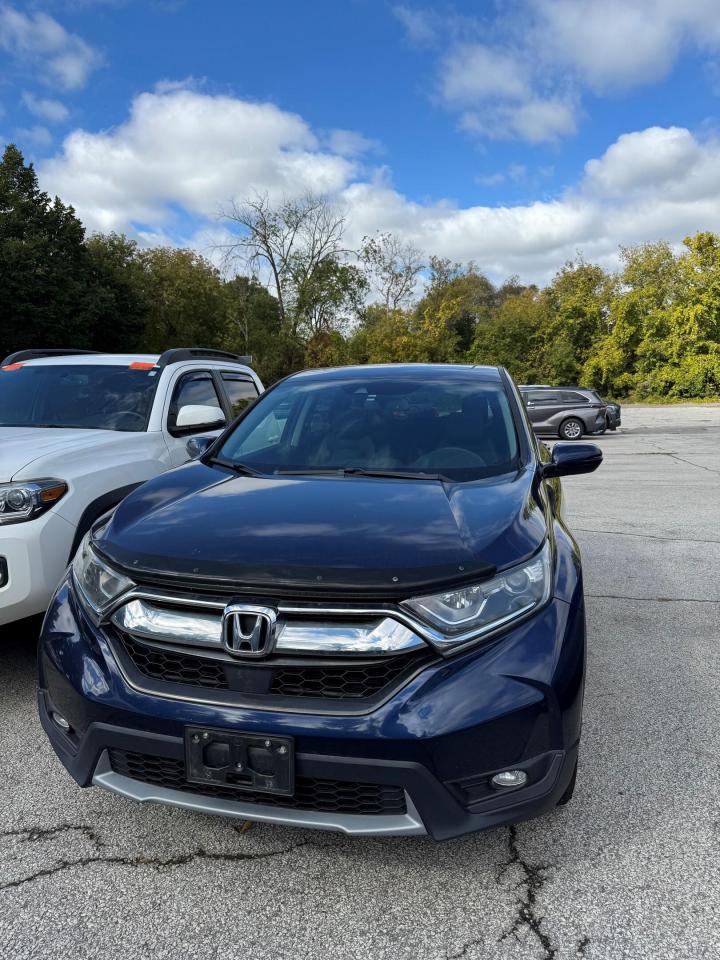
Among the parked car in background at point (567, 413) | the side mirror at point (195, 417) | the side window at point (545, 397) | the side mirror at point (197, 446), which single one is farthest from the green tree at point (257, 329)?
the side mirror at point (197, 446)

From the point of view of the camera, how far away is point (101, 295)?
3597 cm

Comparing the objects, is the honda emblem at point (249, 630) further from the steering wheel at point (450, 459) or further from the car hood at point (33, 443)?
the car hood at point (33, 443)

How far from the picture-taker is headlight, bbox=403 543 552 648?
195cm

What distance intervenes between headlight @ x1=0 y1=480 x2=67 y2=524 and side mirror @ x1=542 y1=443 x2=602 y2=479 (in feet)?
7.90

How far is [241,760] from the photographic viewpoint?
6.27ft

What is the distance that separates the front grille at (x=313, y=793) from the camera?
6.24 feet

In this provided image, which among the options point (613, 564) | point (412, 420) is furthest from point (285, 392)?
point (613, 564)

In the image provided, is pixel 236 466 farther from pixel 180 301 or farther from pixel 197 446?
pixel 180 301

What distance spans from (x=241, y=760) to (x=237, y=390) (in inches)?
178

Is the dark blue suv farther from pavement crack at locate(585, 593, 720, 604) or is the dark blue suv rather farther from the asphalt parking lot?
pavement crack at locate(585, 593, 720, 604)

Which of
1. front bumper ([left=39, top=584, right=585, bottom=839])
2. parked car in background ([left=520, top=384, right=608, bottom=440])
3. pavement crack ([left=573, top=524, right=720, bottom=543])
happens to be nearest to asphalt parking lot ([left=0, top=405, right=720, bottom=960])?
front bumper ([left=39, top=584, right=585, bottom=839])

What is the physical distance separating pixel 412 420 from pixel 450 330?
53163 millimetres

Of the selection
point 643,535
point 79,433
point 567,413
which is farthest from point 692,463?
point 79,433

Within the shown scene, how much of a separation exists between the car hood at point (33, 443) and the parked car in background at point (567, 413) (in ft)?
63.2
